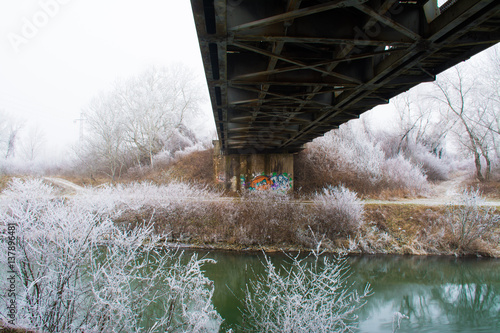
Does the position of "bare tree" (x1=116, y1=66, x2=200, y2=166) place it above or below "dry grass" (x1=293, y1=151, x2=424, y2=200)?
above

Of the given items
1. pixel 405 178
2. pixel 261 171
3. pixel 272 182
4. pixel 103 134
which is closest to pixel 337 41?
pixel 261 171

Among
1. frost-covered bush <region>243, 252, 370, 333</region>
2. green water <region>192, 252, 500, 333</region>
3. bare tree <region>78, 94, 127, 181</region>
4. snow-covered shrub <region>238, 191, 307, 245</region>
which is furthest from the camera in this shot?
bare tree <region>78, 94, 127, 181</region>

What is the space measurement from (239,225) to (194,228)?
8.86 ft

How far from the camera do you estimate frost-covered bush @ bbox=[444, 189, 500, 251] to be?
15117 millimetres

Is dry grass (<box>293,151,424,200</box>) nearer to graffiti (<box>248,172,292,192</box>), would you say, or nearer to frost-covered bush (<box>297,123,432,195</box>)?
frost-covered bush (<box>297,123,432,195</box>)

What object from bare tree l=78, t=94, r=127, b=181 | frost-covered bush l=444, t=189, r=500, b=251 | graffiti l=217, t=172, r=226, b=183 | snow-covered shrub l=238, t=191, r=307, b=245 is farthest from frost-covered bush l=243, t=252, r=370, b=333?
bare tree l=78, t=94, r=127, b=181

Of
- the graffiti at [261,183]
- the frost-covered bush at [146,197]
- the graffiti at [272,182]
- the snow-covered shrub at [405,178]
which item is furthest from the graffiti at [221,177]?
the snow-covered shrub at [405,178]

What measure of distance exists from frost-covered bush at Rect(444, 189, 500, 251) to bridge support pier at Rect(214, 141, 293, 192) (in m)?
11.9

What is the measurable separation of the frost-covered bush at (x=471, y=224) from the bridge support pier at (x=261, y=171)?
11854 mm

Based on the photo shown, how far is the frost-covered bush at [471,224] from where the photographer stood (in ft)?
49.6

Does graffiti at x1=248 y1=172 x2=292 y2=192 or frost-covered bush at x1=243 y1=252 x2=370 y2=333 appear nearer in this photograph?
frost-covered bush at x1=243 y1=252 x2=370 y2=333

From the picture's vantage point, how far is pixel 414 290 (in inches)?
456

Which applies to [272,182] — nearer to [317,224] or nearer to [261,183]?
[261,183]

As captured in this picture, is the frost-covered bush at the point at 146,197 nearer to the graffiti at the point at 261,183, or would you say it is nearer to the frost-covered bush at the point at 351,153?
the graffiti at the point at 261,183
